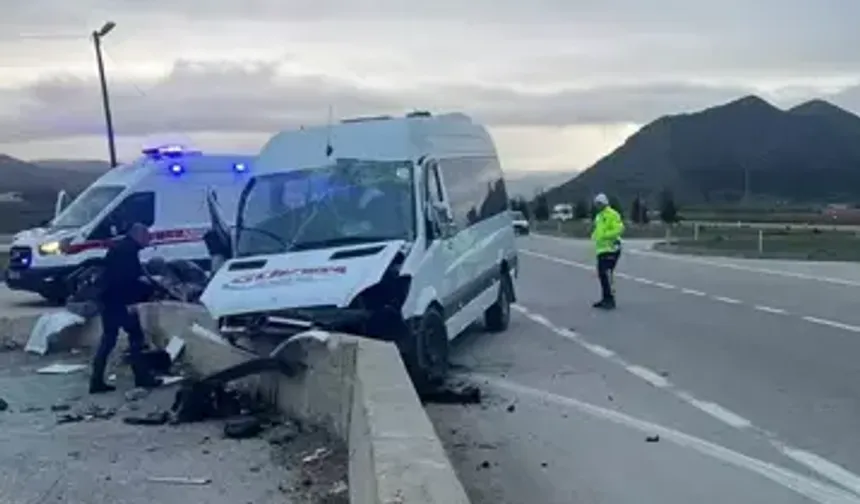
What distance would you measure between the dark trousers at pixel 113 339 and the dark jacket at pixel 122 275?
10 centimetres

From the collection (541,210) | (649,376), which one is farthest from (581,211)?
(649,376)

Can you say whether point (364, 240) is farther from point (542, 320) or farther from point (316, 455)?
point (542, 320)

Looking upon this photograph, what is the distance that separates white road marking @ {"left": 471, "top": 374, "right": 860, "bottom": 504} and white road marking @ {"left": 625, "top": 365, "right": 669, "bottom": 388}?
3.91ft

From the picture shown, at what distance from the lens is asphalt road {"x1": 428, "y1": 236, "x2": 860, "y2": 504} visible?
8234 millimetres

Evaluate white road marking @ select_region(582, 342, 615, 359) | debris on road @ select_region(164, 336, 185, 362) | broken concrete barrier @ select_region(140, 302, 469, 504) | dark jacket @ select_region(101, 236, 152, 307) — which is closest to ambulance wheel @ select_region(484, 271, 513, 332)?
white road marking @ select_region(582, 342, 615, 359)

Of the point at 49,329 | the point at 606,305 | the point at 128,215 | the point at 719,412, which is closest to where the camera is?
the point at 719,412

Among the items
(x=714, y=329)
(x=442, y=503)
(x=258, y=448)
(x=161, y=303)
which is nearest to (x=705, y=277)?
(x=714, y=329)

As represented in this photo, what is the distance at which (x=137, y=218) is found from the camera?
2300cm

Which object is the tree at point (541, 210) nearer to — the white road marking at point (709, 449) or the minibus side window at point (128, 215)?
the minibus side window at point (128, 215)

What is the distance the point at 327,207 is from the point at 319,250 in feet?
2.61

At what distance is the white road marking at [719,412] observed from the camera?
10.3 metres

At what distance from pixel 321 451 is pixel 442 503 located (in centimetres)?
419

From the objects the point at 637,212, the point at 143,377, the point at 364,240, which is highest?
the point at 364,240

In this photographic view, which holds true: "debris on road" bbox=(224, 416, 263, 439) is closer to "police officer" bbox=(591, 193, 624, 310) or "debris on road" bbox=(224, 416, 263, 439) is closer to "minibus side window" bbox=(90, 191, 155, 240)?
"police officer" bbox=(591, 193, 624, 310)
